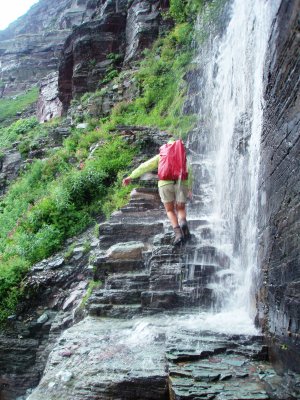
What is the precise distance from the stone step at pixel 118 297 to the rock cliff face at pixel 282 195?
2469mm

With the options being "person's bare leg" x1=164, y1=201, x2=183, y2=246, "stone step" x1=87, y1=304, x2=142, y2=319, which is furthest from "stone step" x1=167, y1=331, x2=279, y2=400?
"person's bare leg" x1=164, y1=201, x2=183, y2=246

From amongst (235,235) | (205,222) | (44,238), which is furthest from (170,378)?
(44,238)

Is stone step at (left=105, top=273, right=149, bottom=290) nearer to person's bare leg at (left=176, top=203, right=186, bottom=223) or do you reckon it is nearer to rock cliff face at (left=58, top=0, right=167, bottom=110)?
person's bare leg at (left=176, top=203, right=186, bottom=223)

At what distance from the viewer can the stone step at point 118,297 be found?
23.2ft

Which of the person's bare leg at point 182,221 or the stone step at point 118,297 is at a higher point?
the person's bare leg at point 182,221

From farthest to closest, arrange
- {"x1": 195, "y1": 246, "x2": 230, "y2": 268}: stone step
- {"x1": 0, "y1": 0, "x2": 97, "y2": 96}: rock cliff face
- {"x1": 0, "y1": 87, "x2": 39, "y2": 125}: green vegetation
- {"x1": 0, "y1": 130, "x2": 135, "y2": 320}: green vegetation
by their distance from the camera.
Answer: {"x1": 0, "y1": 0, "x2": 97, "y2": 96}: rock cliff face, {"x1": 0, "y1": 87, "x2": 39, "y2": 125}: green vegetation, {"x1": 0, "y1": 130, "x2": 135, "y2": 320}: green vegetation, {"x1": 195, "y1": 246, "x2": 230, "y2": 268}: stone step

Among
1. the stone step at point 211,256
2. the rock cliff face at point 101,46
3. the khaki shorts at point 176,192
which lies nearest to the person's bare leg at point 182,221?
the khaki shorts at point 176,192

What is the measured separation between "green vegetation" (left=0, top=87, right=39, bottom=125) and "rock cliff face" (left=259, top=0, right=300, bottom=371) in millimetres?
34002

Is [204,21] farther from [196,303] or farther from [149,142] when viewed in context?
[196,303]

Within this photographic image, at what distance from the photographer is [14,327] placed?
29.1 feet

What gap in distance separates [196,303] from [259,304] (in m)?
1.54

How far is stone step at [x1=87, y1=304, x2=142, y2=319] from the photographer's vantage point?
6871 millimetres

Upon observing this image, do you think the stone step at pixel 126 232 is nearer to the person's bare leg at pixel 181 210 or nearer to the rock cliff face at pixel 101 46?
the person's bare leg at pixel 181 210

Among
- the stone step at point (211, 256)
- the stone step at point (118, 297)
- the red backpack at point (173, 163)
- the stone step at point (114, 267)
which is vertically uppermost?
the red backpack at point (173, 163)
